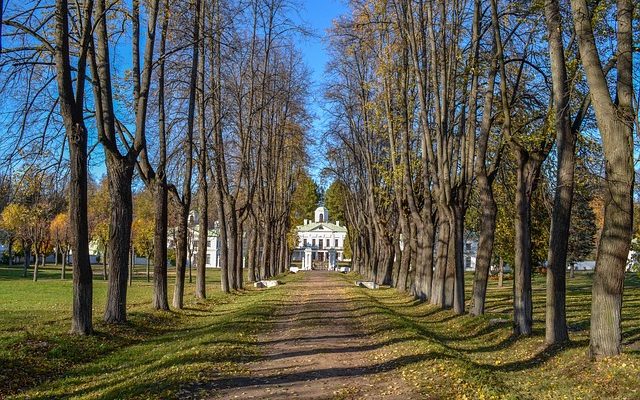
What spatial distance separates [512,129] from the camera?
16.8m

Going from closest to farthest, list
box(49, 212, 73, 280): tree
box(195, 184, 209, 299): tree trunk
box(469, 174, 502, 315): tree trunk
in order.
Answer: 1. box(469, 174, 502, 315): tree trunk
2. box(195, 184, 209, 299): tree trunk
3. box(49, 212, 73, 280): tree

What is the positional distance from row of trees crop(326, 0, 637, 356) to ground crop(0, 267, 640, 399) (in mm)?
1131

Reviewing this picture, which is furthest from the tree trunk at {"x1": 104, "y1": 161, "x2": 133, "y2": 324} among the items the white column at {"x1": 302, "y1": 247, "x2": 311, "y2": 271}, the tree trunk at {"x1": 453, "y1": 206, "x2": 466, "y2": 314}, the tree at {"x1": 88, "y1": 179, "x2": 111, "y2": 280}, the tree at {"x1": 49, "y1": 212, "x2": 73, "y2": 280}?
the white column at {"x1": 302, "y1": 247, "x2": 311, "y2": 271}

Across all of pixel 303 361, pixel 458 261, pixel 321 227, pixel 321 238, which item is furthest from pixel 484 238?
pixel 321 238

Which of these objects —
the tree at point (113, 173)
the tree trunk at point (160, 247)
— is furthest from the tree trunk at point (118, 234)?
the tree trunk at point (160, 247)

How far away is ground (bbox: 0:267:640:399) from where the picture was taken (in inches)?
323

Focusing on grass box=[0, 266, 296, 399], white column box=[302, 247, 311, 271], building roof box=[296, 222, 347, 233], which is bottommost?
white column box=[302, 247, 311, 271]

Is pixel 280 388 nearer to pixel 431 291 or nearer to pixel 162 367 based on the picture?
pixel 162 367

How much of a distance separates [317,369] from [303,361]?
80 cm

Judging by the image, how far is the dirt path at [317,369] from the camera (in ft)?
26.7

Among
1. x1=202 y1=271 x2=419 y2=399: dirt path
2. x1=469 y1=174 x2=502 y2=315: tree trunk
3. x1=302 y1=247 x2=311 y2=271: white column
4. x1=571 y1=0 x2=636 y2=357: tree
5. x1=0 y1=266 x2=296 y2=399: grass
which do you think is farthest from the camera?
x1=302 y1=247 x2=311 y2=271: white column

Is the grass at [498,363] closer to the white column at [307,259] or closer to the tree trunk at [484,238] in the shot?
the tree trunk at [484,238]

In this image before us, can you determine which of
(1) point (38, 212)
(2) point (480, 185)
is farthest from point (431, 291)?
(1) point (38, 212)

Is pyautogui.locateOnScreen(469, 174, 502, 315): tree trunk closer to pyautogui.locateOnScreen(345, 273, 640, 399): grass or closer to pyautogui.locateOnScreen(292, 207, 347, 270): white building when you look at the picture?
pyautogui.locateOnScreen(345, 273, 640, 399): grass
